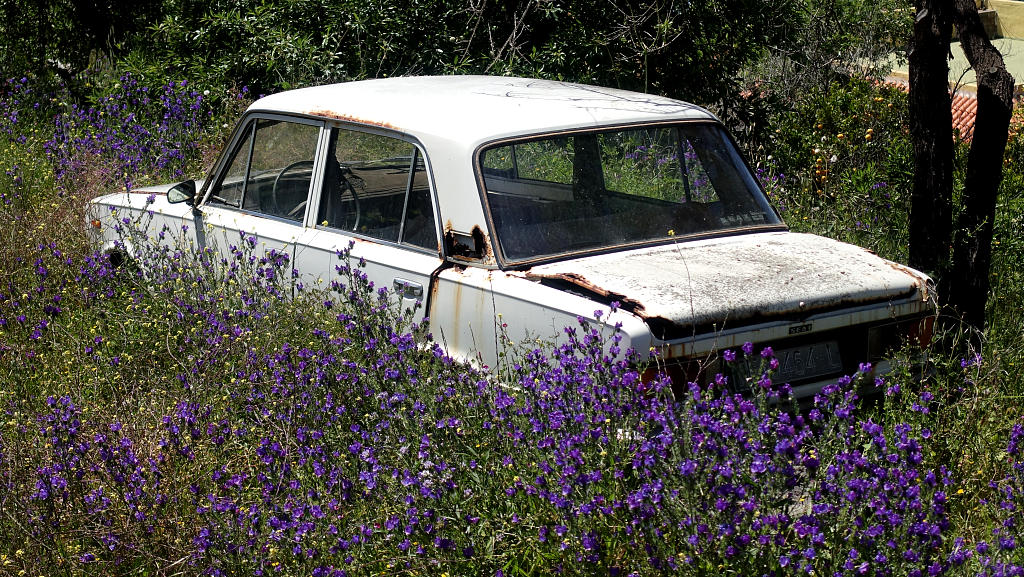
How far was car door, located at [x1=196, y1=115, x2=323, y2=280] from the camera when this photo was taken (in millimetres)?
5031

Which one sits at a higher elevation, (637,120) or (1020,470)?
(637,120)

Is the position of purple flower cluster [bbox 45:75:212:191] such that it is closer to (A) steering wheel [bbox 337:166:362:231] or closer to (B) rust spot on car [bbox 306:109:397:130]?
(B) rust spot on car [bbox 306:109:397:130]

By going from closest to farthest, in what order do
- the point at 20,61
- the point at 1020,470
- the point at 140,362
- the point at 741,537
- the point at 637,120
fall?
the point at 741,537, the point at 1020,470, the point at 637,120, the point at 140,362, the point at 20,61

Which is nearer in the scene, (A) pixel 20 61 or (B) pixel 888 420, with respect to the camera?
(B) pixel 888 420

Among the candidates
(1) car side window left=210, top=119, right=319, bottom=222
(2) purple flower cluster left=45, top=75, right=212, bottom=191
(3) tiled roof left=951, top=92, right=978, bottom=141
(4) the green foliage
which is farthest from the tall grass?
(3) tiled roof left=951, top=92, right=978, bottom=141

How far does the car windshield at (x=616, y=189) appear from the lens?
4.19 meters

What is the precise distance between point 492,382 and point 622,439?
67 cm

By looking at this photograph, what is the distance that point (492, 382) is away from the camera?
143 inches

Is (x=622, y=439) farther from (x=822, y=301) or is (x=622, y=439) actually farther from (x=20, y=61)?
(x=20, y=61)

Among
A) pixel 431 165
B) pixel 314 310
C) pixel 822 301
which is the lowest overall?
pixel 314 310

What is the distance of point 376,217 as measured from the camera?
15.3 feet

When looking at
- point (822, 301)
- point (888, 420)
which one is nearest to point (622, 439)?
point (822, 301)

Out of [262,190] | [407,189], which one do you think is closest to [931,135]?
[407,189]

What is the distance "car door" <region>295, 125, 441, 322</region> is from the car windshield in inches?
15.0
